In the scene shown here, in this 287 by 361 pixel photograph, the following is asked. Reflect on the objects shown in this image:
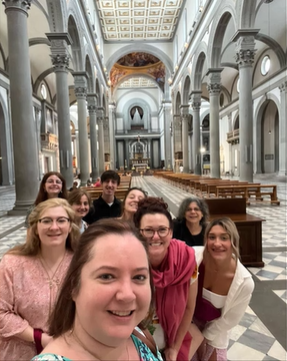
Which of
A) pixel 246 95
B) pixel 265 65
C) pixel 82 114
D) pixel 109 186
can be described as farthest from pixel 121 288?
pixel 265 65

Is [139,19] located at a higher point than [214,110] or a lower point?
higher

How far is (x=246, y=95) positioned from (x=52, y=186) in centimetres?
1084

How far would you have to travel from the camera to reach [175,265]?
60.0 inches

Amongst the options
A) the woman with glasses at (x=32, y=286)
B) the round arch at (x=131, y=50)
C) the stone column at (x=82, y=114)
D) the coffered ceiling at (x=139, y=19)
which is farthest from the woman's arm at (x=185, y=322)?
the round arch at (x=131, y=50)

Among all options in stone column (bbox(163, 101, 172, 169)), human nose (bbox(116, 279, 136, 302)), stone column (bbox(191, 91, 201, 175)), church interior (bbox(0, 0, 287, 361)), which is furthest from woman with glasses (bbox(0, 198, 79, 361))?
stone column (bbox(163, 101, 172, 169))

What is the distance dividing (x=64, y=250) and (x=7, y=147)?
17642mm

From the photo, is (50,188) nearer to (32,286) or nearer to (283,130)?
(32,286)

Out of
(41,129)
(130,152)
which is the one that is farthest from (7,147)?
(130,152)

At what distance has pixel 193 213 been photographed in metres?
2.66

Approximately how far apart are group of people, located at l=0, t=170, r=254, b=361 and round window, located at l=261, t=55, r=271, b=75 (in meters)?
22.2

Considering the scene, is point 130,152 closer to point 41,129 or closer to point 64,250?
point 41,129

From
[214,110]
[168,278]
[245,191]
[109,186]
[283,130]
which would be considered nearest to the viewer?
[168,278]

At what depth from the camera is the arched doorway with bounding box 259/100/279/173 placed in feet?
73.5

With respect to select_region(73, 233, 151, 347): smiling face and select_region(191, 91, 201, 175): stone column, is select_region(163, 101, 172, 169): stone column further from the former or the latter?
select_region(73, 233, 151, 347): smiling face
